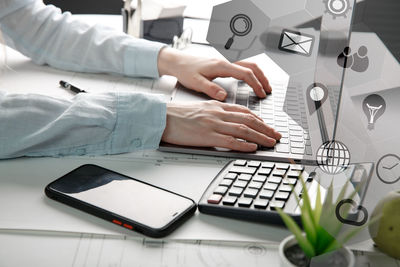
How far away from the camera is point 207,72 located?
1115 millimetres

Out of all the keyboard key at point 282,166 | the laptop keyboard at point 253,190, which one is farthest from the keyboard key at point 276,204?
the keyboard key at point 282,166

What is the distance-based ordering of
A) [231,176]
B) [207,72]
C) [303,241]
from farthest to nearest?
[207,72], [231,176], [303,241]

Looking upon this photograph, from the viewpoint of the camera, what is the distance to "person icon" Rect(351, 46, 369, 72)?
0.73 metres

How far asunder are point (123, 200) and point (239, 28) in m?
0.37

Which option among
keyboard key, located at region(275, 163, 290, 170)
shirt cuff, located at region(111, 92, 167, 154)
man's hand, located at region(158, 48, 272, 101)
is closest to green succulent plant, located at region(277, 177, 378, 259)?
keyboard key, located at region(275, 163, 290, 170)

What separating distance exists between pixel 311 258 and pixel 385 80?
281 mm

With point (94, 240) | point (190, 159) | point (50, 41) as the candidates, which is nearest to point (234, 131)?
point (190, 159)

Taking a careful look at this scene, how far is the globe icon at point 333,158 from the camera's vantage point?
74 cm

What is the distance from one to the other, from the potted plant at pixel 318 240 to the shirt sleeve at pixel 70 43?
670 millimetres

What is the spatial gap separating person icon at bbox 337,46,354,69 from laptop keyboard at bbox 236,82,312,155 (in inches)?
6.1

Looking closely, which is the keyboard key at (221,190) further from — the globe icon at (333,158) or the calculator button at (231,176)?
the globe icon at (333,158)

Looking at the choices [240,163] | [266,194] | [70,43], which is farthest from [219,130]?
[70,43]
